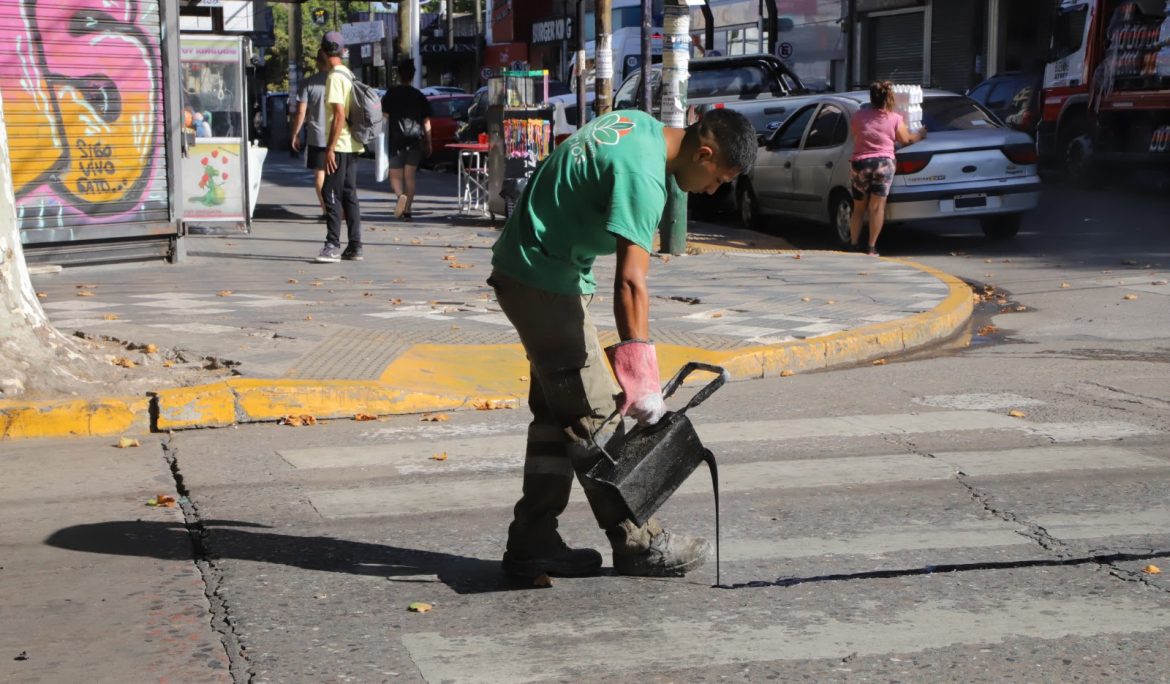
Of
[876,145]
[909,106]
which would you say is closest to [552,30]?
[909,106]

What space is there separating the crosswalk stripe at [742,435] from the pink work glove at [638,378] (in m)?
2.17

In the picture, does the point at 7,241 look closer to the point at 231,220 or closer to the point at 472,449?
the point at 472,449

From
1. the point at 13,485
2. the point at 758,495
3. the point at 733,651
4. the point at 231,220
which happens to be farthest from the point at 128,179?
the point at 733,651

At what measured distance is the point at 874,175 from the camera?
1405cm

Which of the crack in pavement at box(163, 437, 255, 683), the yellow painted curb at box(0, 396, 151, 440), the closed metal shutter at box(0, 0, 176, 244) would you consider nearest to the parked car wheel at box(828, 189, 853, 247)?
the closed metal shutter at box(0, 0, 176, 244)

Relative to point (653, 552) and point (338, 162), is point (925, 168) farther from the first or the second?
point (653, 552)

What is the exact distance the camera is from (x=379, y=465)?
634 centimetres

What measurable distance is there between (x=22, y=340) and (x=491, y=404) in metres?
2.38

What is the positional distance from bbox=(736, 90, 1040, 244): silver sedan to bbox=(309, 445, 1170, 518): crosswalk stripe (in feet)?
27.0

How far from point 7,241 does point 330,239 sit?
564 cm

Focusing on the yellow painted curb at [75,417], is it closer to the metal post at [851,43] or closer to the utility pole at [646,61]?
the utility pole at [646,61]

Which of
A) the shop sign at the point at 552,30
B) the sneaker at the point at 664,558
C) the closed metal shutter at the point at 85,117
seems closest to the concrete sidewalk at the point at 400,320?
the closed metal shutter at the point at 85,117

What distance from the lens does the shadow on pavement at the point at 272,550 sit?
4789 millimetres

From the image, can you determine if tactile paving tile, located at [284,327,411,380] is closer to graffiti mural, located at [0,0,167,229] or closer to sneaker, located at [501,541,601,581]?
sneaker, located at [501,541,601,581]
